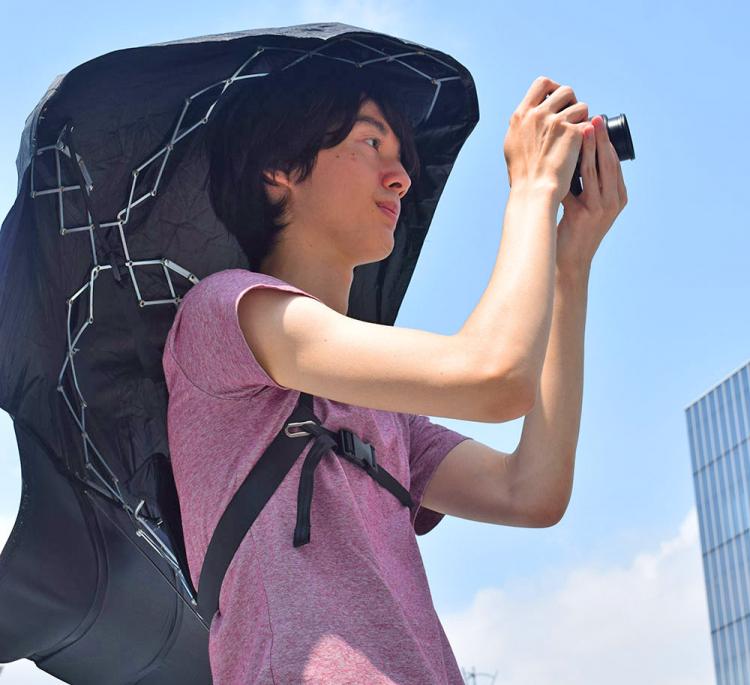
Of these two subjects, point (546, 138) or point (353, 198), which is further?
point (353, 198)

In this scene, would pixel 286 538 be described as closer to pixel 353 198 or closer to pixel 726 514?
pixel 353 198

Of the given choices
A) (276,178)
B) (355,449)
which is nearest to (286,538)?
(355,449)

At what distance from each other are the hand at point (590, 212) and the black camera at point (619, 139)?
11 mm

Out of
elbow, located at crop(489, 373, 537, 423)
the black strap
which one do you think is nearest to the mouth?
the black strap

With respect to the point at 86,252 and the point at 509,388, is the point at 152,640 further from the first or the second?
the point at 509,388

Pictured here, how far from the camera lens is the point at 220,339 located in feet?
6.31

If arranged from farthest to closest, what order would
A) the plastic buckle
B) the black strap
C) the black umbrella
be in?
the black umbrella
the plastic buckle
the black strap

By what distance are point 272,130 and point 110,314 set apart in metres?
0.53

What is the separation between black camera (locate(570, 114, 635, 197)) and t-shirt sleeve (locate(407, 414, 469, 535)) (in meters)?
0.63

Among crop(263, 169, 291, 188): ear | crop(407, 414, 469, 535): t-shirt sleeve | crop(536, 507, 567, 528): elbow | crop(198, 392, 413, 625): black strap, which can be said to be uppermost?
crop(263, 169, 291, 188): ear

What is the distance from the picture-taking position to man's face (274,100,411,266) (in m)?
2.28

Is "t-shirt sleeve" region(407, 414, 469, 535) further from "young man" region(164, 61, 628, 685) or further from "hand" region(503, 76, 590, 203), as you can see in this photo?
"hand" region(503, 76, 590, 203)

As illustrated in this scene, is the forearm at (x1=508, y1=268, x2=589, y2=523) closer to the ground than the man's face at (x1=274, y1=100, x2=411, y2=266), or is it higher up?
closer to the ground

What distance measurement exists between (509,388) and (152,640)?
1.17 metres
